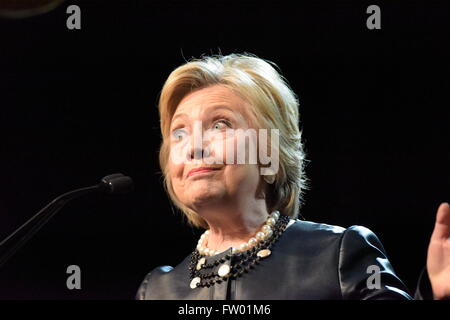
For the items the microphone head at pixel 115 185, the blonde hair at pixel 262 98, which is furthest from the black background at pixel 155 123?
the microphone head at pixel 115 185

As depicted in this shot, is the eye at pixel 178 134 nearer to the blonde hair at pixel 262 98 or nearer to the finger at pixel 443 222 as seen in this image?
the blonde hair at pixel 262 98

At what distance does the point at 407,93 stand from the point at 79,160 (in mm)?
1213

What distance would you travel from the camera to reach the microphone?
165 centimetres

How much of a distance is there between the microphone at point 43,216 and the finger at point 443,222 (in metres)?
0.78

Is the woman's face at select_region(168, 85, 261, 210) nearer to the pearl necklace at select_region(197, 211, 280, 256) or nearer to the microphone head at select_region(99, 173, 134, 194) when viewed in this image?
the pearl necklace at select_region(197, 211, 280, 256)

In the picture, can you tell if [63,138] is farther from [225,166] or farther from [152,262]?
[225,166]

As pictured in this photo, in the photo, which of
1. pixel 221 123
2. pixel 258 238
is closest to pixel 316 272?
pixel 258 238

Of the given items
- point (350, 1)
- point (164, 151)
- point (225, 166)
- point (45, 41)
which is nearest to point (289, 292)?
point (225, 166)

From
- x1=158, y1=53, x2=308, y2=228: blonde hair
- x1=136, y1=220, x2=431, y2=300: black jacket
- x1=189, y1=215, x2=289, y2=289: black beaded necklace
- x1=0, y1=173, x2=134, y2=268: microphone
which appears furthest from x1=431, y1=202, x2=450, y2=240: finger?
x1=0, y1=173, x2=134, y2=268: microphone

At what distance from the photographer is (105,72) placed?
8.18 feet

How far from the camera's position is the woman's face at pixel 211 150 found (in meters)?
1.88

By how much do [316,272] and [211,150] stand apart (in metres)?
0.44

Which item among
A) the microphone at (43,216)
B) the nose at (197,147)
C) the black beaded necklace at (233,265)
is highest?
the nose at (197,147)

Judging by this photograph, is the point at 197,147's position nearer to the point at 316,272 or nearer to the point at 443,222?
the point at 316,272
